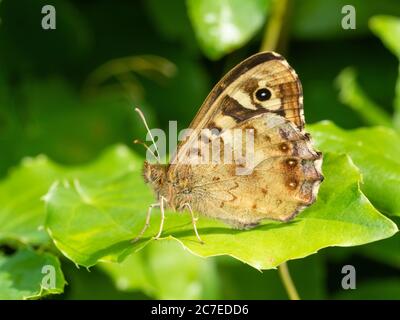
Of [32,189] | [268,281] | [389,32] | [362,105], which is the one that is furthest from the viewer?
[268,281]

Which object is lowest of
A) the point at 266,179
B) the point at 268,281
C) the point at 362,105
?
the point at 268,281

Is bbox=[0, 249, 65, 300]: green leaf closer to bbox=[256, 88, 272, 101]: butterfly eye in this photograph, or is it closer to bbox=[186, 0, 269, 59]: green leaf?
bbox=[256, 88, 272, 101]: butterfly eye

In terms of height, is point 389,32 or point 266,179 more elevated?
point 389,32

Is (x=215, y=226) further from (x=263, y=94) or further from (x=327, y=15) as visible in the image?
(x=327, y=15)

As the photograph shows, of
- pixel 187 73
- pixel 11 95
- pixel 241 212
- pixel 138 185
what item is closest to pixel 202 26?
pixel 138 185

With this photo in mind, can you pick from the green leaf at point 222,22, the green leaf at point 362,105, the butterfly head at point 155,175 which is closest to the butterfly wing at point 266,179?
the butterfly head at point 155,175

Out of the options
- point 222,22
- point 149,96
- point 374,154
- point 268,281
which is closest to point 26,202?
point 222,22

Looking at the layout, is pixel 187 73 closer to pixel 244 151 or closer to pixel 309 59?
pixel 309 59

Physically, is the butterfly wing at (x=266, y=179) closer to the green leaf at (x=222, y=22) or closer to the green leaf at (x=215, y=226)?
the green leaf at (x=215, y=226)
